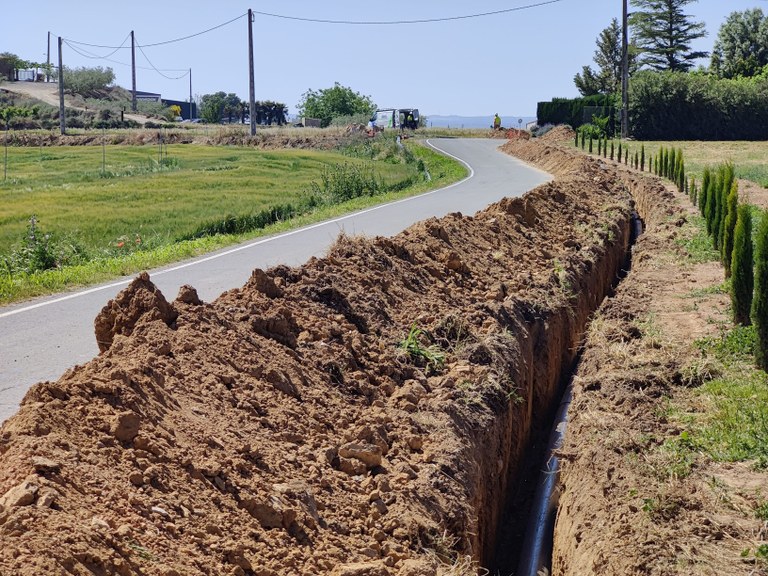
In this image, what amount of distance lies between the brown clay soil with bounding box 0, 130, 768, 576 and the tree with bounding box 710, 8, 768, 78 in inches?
2857

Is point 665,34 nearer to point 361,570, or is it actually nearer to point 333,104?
point 333,104

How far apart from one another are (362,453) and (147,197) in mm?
25148

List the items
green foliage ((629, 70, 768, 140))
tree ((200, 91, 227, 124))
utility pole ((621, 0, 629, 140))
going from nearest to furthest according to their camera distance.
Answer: utility pole ((621, 0, 629, 140)) → green foliage ((629, 70, 768, 140)) → tree ((200, 91, 227, 124))

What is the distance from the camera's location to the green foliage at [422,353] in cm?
854

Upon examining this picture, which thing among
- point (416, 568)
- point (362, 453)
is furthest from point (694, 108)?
point (416, 568)

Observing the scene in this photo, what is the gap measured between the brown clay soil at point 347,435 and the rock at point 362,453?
1 centimetres

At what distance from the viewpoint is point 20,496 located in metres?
4.05

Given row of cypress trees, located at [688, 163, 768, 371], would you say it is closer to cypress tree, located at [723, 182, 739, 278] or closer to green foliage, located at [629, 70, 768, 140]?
cypress tree, located at [723, 182, 739, 278]

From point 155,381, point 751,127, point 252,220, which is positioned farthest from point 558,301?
point 751,127

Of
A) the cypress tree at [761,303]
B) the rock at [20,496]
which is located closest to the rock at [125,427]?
the rock at [20,496]

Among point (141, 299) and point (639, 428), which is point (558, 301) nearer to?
point (639, 428)

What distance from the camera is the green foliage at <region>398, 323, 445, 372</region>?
28.0ft

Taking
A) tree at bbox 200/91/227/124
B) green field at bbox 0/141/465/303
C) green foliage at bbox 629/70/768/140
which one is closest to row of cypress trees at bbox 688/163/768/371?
green field at bbox 0/141/465/303

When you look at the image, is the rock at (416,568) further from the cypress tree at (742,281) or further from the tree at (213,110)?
the tree at (213,110)
